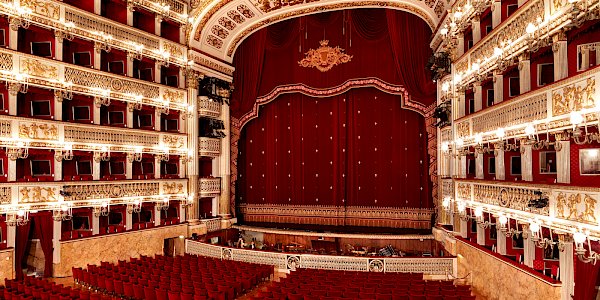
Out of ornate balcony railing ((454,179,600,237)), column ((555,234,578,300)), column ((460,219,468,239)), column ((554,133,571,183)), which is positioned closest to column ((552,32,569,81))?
column ((554,133,571,183))

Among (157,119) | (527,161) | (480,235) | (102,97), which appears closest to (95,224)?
(102,97)

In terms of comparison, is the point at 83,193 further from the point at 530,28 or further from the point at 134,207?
the point at 530,28

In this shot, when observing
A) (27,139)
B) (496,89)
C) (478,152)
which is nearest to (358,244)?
(478,152)

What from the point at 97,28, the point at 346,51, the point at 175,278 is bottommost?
the point at 175,278

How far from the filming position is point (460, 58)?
14.5m

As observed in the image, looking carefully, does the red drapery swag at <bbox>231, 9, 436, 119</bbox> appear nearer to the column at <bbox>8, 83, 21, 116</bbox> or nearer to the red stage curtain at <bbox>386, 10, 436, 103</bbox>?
the red stage curtain at <bbox>386, 10, 436, 103</bbox>

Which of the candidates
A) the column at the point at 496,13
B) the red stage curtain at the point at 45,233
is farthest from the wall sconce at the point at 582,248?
the red stage curtain at the point at 45,233

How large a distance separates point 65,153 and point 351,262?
33.6 feet

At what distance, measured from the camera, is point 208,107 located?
2138 centimetres

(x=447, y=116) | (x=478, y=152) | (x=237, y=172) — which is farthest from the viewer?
(x=237, y=172)

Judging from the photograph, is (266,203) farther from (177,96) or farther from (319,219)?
(177,96)

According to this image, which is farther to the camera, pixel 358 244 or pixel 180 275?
pixel 358 244

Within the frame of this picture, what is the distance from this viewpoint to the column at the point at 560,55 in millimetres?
9266

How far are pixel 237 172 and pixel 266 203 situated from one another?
2231 millimetres
